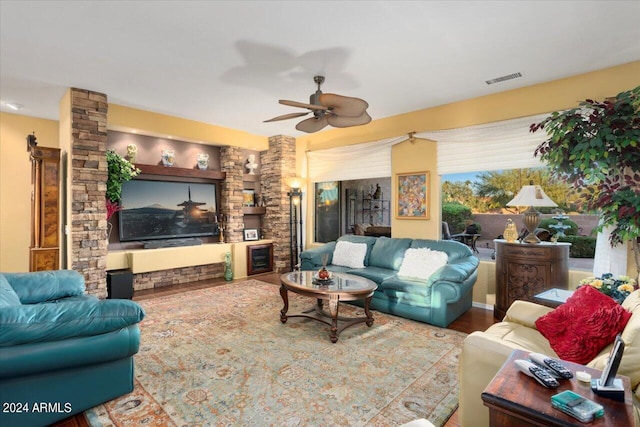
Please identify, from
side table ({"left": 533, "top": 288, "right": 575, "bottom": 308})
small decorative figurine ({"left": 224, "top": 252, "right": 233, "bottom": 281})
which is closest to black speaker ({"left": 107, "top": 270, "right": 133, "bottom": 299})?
small decorative figurine ({"left": 224, "top": 252, "right": 233, "bottom": 281})

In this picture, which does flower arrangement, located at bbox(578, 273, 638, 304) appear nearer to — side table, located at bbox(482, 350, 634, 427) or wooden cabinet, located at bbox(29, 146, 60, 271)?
side table, located at bbox(482, 350, 634, 427)

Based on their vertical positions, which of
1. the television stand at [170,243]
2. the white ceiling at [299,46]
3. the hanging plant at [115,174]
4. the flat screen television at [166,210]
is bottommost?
the television stand at [170,243]

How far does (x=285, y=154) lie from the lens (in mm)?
6641

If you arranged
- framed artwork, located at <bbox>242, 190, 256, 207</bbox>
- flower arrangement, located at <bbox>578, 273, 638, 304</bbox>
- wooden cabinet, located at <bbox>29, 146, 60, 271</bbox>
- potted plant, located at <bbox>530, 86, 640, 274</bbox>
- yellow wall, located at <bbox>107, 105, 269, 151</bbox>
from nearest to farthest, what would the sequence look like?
1. flower arrangement, located at <bbox>578, 273, 638, 304</bbox>
2. potted plant, located at <bbox>530, 86, 640, 274</bbox>
3. wooden cabinet, located at <bbox>29, 146, 60, 271</bbox>
4. yellow wall, located at <bbox>107, 105, 269, 151</bbox>
5. framed artwork, located at <bbox>242, 190, 256, 207</bbox>

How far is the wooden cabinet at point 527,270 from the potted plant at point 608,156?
59cm

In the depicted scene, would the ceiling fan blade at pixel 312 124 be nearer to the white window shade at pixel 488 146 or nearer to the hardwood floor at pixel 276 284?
the white window shade at pixel 488 146

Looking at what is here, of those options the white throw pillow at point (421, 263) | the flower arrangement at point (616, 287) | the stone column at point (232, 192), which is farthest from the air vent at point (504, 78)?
the stone column at point (232, 192)

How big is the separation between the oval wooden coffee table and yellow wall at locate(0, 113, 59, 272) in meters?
4.75

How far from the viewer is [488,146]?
4.31 metres

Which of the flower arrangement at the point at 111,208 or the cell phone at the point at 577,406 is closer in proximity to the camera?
the cell phone at the point at 577,406

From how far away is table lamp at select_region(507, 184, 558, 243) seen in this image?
143 inches

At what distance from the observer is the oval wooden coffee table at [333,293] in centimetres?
322

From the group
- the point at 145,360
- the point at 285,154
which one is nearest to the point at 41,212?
the point at 145,360

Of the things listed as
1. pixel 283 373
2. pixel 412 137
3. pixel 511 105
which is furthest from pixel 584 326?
pixel 412 137
